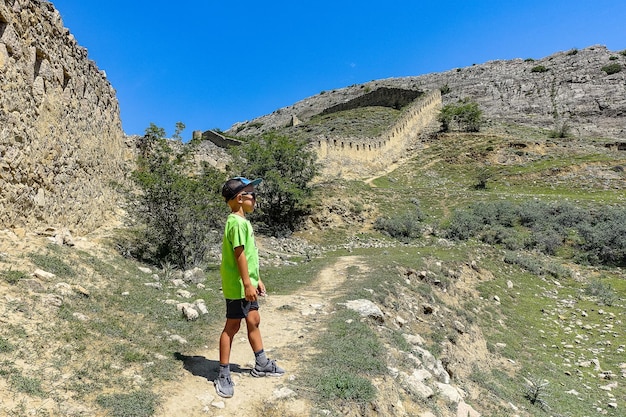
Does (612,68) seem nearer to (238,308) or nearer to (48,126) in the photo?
(48,126)

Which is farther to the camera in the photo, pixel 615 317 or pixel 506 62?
pixel 506 62

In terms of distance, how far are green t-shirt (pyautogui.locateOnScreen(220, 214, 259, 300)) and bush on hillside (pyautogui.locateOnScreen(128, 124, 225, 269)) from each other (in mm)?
6060

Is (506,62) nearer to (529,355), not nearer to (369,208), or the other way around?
(369,208)

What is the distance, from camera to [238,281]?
4.01 metres

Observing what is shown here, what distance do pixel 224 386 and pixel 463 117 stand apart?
45.1 m

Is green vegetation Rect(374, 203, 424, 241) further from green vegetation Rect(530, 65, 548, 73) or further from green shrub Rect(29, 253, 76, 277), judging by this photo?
green vegetation Rect(530, 65, 548, 73)

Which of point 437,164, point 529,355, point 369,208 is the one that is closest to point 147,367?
point 529,355

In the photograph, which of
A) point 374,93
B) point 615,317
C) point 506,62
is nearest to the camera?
point 615,317

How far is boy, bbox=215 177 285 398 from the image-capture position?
389cm

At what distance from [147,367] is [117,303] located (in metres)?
1.94

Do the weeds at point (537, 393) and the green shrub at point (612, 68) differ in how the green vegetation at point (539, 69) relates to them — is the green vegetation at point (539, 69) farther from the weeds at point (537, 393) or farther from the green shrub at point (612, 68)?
the weeds at point (537, 393)

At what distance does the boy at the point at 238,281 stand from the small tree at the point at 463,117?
43.5m

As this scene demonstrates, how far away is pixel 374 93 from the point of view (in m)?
58.4

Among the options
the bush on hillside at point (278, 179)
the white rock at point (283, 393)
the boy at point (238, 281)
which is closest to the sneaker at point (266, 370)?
the boy at point (238, 281)
